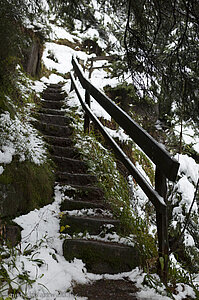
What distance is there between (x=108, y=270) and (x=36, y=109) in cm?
431

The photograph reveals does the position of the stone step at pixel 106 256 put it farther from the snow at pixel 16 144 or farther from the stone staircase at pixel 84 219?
the snow at pixel 16 144

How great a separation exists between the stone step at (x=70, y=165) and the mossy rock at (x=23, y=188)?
0.64 metres

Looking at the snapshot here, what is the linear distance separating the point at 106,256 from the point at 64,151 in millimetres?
2395

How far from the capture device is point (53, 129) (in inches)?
202

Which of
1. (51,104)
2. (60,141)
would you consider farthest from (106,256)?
(51,104)

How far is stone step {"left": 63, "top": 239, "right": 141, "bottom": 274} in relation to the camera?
7.93 feet

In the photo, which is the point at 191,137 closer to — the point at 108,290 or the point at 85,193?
the point at 85,193

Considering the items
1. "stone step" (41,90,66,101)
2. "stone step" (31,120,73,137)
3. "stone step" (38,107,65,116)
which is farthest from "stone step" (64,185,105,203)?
"stone step" (41,90,66,101)

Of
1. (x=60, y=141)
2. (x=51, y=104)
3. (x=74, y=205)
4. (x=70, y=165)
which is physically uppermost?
(x=51, y=104)

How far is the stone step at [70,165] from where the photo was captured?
4.07 metres

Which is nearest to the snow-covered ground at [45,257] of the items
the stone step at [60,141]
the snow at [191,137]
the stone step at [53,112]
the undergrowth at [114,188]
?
the undergrowth at [114,188]

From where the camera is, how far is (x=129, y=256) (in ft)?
8.00

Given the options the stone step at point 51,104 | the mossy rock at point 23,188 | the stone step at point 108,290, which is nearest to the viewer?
the stone step at point 108,290

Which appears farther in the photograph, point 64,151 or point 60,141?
point 60,141
